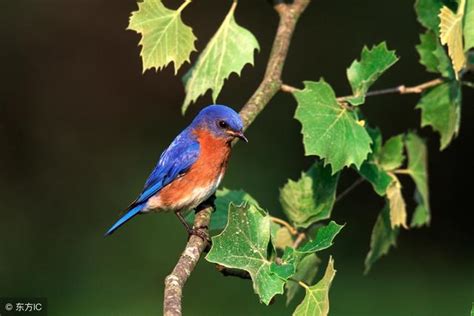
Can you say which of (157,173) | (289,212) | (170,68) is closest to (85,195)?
(170,68)

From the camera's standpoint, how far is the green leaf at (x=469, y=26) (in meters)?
2.43

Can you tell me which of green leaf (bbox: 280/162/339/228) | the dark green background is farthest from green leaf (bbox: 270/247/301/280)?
the dark green background

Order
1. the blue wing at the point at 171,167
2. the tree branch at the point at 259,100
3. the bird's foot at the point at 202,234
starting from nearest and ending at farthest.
→ the tree branch at the point at 259,100 < the bird's foot at the point at 202,234 < the blue wing at the point at 171,167

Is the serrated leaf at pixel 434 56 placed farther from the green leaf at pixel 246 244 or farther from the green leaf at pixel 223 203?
the green leaf at pixel 246 244

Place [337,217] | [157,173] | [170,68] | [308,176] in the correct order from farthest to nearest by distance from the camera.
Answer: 1. [170,68]
2. [337,217]
3. [157,173]
4. [308,176]

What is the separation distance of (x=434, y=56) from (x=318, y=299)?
3.77ft

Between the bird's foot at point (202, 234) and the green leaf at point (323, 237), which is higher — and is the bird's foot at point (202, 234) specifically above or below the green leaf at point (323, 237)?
below

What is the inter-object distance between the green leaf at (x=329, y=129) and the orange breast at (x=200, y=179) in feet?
2.16

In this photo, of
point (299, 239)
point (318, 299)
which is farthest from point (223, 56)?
point (318, 299)

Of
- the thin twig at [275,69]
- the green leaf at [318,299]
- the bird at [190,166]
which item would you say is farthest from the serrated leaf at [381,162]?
the green leaf at [318,299]

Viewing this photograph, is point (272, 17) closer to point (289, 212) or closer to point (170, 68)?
point (170, 68)

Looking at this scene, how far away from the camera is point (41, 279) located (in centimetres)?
608

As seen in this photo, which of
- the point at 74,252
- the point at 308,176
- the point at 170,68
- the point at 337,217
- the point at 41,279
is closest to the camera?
the point at 308,176

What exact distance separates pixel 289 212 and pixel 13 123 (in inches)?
215
